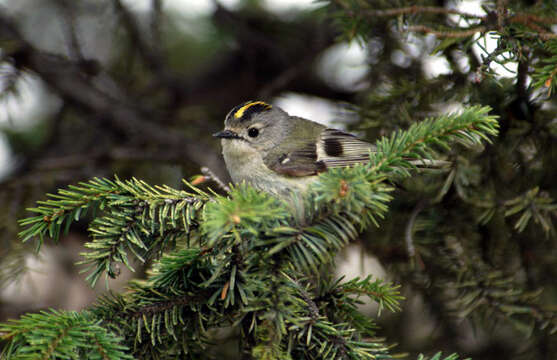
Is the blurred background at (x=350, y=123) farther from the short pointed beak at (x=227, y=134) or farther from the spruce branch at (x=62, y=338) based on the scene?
the spruce branch at (x=62, y=338)

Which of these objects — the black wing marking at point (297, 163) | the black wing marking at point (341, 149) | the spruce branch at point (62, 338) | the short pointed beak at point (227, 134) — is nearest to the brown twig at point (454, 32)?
the black wing marking at point (341, 149)

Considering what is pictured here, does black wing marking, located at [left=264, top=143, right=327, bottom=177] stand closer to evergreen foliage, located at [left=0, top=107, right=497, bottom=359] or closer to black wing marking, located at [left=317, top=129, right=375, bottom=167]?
black wing marking, located at [left=317, top=129, right=375, bottom=167]

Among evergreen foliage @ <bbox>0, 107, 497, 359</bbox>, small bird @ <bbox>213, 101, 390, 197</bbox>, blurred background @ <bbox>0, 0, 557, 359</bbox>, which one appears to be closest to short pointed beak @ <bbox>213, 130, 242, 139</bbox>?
small bird @ <bbox>213, 101, 390, 197</bbox>

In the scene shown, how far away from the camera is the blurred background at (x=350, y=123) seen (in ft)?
6.29

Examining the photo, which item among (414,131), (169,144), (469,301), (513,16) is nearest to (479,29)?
(513,16)

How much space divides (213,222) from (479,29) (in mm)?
1193

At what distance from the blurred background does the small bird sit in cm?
15

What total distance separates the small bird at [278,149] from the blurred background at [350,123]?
152mm

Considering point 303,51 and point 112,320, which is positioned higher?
point 303,51

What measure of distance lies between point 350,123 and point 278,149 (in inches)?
16.9

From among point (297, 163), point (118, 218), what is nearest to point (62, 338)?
point (118, 218)

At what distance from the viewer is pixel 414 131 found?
4.28 feet

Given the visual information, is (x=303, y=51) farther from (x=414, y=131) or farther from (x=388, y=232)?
(x=414, y=131)

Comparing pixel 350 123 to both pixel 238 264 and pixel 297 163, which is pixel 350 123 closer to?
pixel 297 163
